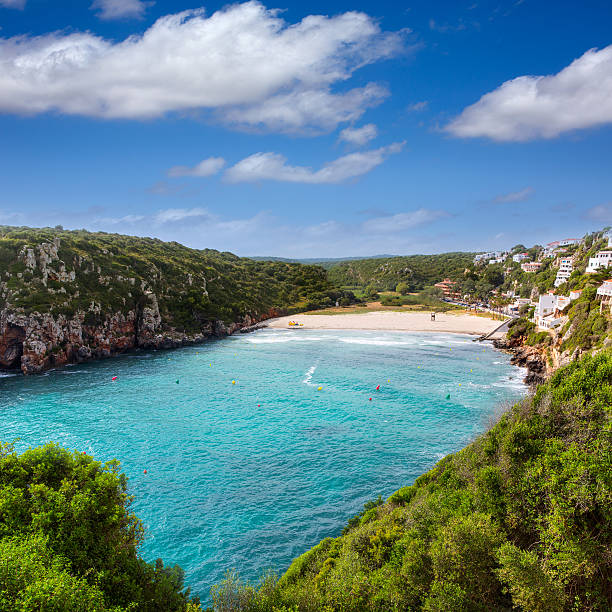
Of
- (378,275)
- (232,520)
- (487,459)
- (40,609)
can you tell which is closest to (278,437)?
(232,520)

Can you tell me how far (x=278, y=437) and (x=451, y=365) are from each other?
3692cm

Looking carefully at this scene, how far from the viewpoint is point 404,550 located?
1498 centimetres

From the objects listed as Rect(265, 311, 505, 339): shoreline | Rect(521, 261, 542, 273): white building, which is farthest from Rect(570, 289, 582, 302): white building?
Rect(521, 261, 542, 273): white building

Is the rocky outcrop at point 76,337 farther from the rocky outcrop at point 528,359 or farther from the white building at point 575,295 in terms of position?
the white building at point 575,295

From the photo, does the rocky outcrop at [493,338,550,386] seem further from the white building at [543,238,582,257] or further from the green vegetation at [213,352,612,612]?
the white building at [543,238,582,257]

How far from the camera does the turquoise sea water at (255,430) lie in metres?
23.2

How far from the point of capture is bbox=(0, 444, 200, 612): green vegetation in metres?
9.93

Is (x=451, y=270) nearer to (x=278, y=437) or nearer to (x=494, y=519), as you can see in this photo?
(x=278, y=437)

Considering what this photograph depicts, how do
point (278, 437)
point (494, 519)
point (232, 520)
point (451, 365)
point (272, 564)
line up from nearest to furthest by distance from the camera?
1. point (494, 519)
2. point (272, 564)
3. point (232, 520)
4. point (278, 437)
5. point (451, 365)

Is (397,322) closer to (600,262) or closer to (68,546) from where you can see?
(600,262)

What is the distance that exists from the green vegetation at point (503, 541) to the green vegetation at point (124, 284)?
62.2 m

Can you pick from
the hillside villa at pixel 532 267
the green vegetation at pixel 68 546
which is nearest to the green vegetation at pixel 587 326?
the green vegetation at pixel 68 546

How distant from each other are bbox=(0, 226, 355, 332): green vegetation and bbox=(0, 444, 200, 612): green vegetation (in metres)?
53.4

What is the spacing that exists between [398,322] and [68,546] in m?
97.3
